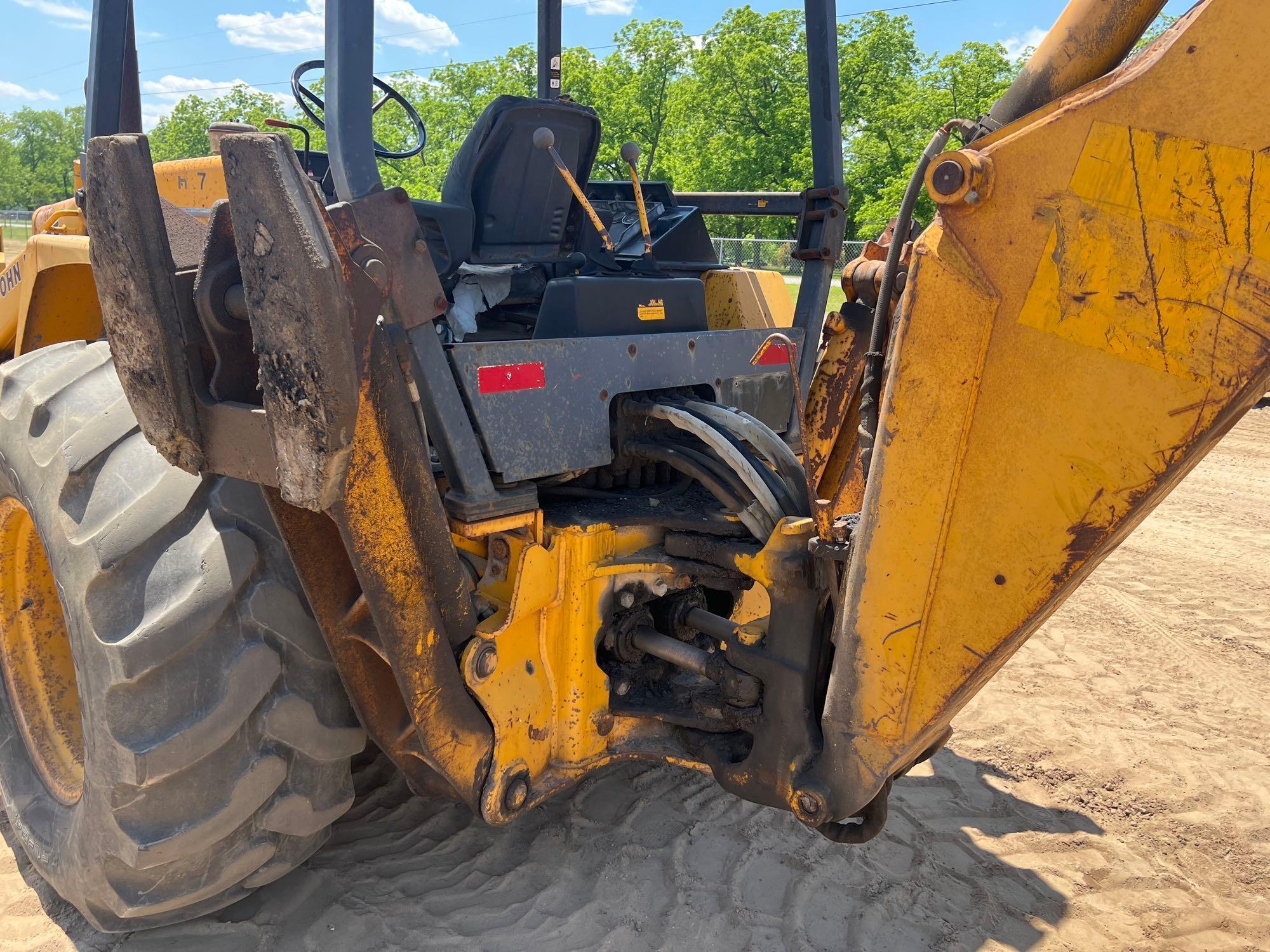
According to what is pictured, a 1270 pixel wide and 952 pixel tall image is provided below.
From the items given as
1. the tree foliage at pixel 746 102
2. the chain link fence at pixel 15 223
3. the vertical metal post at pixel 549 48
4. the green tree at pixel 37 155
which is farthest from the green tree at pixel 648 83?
the green tree at pixel 37 155

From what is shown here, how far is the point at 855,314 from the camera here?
2.50m

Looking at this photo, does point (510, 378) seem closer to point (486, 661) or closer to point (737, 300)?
point (486, 661)

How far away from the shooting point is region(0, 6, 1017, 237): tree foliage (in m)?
28.2

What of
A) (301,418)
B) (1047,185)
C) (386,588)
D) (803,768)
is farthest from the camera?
(803,768)

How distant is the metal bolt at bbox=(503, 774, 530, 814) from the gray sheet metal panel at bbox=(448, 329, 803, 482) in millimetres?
749

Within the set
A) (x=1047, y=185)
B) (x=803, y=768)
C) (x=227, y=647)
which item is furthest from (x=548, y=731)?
(x=1047, y=185)

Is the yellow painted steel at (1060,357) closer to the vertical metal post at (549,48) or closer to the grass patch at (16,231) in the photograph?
the vertical metal post at (549,48)

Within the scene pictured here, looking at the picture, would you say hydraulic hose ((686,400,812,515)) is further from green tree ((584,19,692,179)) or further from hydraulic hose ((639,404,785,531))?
green tree ((584,19,692,179))

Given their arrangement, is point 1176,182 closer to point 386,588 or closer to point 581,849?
point 386,588

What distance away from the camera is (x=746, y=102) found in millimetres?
29094

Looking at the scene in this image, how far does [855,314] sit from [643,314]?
0.58 metres

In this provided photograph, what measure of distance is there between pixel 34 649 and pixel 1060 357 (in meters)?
2.64

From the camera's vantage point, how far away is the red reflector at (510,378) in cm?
218

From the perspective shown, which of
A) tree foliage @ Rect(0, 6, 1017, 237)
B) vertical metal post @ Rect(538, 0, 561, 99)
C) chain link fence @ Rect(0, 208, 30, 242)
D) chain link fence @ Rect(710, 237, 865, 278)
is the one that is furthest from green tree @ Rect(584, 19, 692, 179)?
vertical metal post @ Rect(538, 0, 561, 99)
